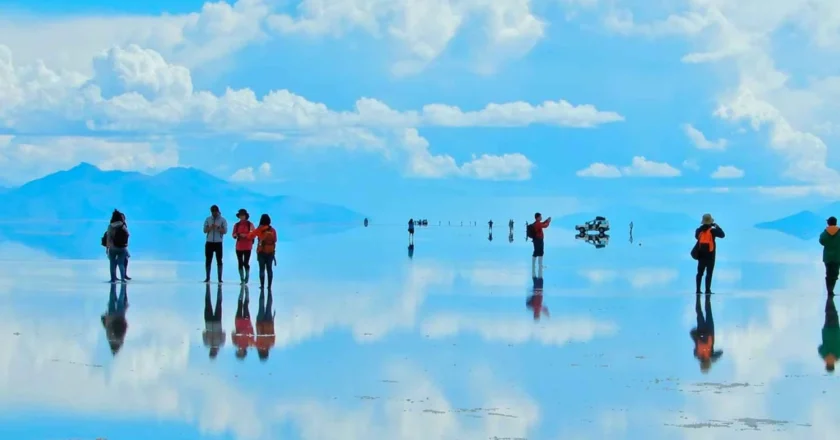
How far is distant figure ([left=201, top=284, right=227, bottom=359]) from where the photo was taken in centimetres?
A: 1597

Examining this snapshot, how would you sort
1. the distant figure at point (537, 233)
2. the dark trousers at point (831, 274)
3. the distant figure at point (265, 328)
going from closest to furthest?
the distant figure at point (265, 328), the dark trousers at point (831, 274), the distant figure at point (537, 233)

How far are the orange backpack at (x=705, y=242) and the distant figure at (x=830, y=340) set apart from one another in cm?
271

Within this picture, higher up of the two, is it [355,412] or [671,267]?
[671,267]

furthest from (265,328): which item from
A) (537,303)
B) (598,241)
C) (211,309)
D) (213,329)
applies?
(598,241)

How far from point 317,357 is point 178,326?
13.0ft

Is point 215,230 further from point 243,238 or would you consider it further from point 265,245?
point 265,245

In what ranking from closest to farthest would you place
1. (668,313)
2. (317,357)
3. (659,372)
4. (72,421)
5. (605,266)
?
(72,421)
(659,372)
(317,357)
(668,313)
(605,266)

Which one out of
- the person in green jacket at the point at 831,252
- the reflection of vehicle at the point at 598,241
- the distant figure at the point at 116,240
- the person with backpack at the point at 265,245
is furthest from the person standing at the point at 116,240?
the reflection of vehicle at the point at 598,241

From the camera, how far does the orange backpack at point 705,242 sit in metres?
25.4

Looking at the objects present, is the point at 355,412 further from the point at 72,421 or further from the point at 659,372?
the point at 659,372

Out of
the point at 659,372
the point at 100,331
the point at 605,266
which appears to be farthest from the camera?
the point at 605,266

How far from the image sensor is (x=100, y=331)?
57.4 feet

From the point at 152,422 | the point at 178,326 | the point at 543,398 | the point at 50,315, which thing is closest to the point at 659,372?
the point at 543,398

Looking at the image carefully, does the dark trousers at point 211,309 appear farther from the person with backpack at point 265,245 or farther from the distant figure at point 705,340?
the distant figure at point 705,340
